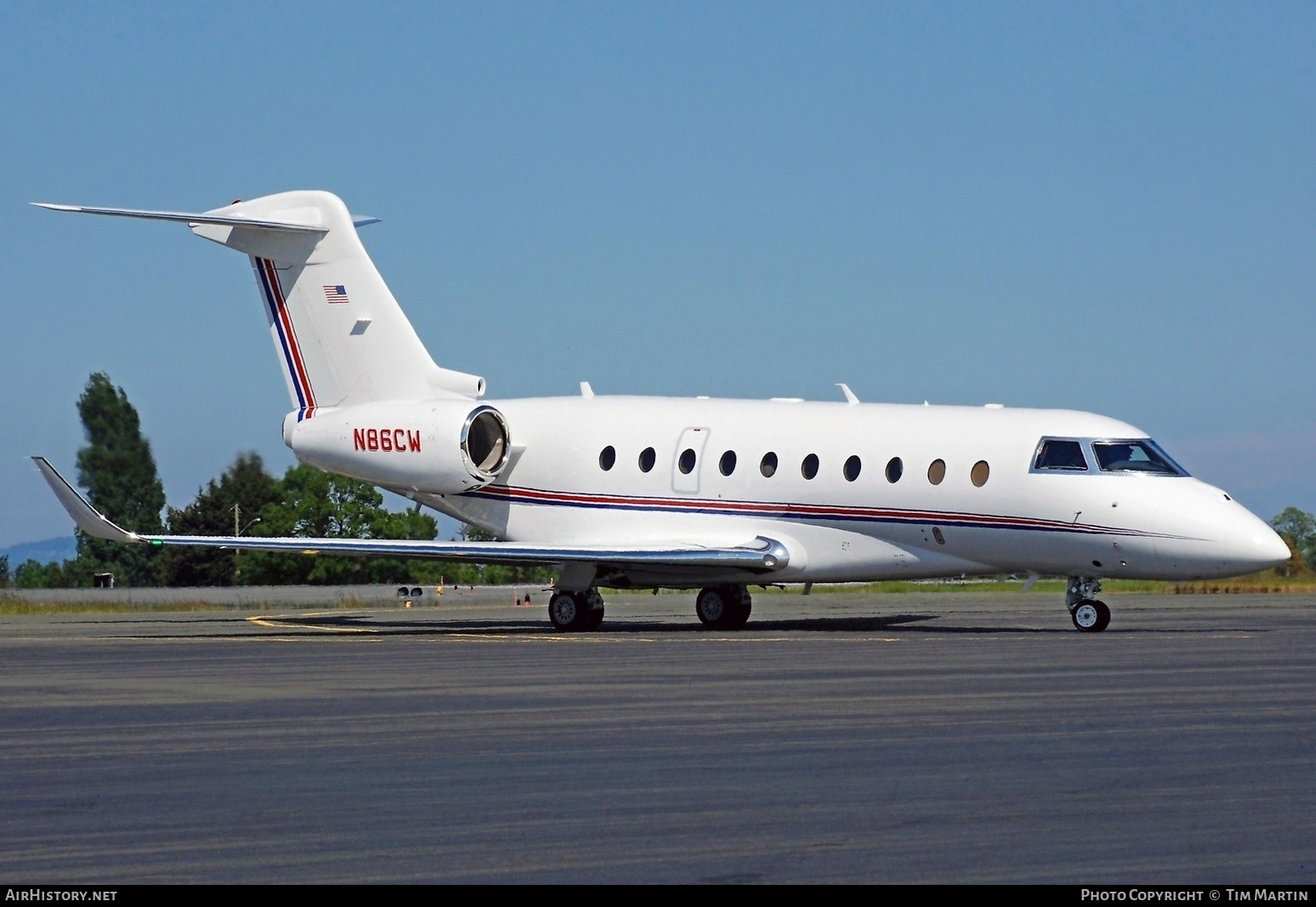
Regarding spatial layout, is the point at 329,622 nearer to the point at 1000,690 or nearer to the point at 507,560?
the point at 507,560

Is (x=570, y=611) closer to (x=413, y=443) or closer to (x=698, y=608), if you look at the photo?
(x=698, y=608)

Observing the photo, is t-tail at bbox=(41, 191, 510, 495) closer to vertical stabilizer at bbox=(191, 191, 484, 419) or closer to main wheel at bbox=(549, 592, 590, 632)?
vertical stabilizer at bbox=(191, 191, 484, 419)

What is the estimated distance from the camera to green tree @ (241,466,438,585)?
83938 millimetres

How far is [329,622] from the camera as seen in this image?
101 ft

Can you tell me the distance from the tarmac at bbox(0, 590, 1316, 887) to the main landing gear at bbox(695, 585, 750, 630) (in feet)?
22.5

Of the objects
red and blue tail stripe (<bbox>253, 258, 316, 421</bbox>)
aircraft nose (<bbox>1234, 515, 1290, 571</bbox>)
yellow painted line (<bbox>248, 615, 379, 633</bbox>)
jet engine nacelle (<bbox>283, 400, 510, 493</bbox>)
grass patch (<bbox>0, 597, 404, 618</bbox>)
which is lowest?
yellow painted line (<bbox>248, 615, 379, 633</bbox>)

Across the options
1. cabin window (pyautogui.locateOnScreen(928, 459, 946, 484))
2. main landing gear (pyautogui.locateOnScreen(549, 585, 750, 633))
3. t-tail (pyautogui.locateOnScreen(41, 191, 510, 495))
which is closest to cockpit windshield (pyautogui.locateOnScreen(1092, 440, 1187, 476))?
cabin window (pyautogui.locateOnScreen(928, 459, 946, 484))

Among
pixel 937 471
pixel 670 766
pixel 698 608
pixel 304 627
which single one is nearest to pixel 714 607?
pixel 698 608

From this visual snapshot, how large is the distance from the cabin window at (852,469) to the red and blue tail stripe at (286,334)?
952 centimetres

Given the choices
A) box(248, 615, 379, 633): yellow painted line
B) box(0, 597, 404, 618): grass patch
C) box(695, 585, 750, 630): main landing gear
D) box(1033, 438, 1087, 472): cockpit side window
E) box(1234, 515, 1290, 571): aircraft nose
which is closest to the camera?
box(1234, 515, 1290, 571): aircraft nose

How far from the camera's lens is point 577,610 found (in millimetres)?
26766

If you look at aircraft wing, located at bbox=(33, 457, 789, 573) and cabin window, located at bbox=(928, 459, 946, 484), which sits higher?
cabin window, located at bbox=(928, 459, 946, 484)

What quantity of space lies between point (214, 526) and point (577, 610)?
62989 mm

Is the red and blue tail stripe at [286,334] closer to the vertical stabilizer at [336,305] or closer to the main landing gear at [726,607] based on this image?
the vertical stabilizer at [336,305]
